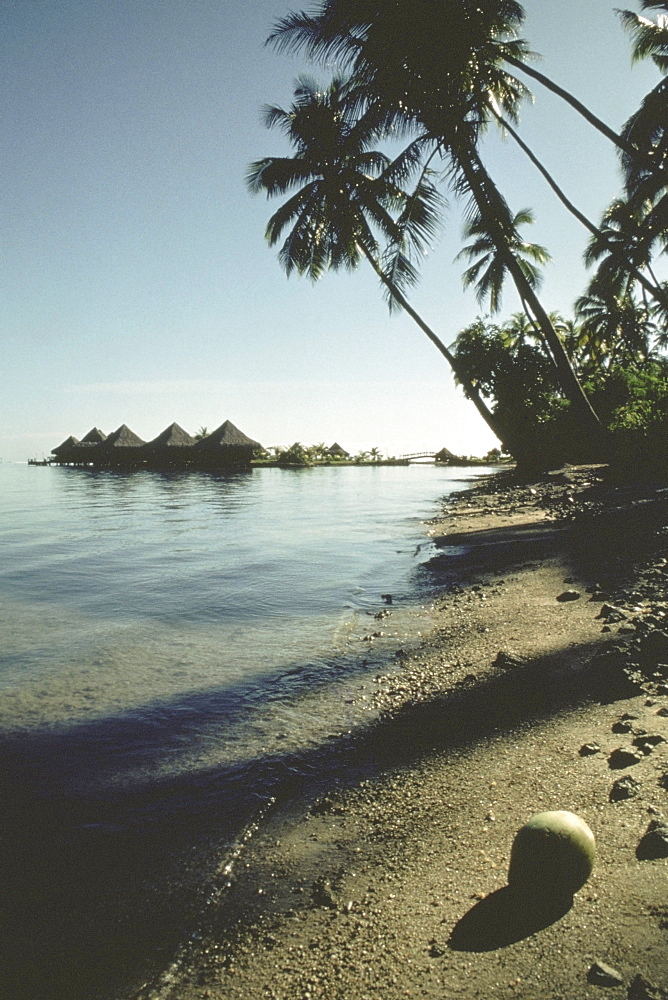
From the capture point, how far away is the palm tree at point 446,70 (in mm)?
12625

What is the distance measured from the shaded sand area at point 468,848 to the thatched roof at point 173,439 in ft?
167

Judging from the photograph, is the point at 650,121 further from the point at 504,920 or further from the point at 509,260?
the point at 504,920

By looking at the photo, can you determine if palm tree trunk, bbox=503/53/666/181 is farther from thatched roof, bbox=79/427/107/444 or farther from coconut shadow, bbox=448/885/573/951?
thatched roof, bbox=79/427/107/444

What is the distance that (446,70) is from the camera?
13.0 meters

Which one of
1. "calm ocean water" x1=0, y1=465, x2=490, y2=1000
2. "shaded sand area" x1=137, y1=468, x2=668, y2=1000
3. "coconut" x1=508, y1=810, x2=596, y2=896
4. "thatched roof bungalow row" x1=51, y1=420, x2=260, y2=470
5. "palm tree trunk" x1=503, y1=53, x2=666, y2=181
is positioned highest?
"palm tree trunk" x1=503, y1=53, x2=666, y2=181

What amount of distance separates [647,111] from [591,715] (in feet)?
59.6

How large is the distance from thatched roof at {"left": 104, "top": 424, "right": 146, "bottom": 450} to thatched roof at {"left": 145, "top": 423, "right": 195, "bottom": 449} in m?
4.07

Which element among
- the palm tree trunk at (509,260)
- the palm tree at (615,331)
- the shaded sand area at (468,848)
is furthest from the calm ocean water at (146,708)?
the palm tree at (615,331)

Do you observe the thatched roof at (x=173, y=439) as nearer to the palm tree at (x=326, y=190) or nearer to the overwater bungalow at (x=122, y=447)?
the overwater bungalow at (x=122, y=447)

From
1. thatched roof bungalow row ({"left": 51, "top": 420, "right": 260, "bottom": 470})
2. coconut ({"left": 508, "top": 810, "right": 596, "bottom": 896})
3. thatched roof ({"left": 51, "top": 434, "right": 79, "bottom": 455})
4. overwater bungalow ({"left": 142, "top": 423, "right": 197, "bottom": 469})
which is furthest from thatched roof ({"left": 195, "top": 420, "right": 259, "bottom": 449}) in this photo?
coconut ({"left": 508, "top": 810, "right": 596, "bottom": 896})

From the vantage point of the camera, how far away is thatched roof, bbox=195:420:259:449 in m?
51.1

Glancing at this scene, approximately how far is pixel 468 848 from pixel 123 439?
6027cm

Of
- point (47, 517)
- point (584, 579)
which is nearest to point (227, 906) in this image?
point (584, 579)

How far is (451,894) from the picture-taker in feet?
6.58
